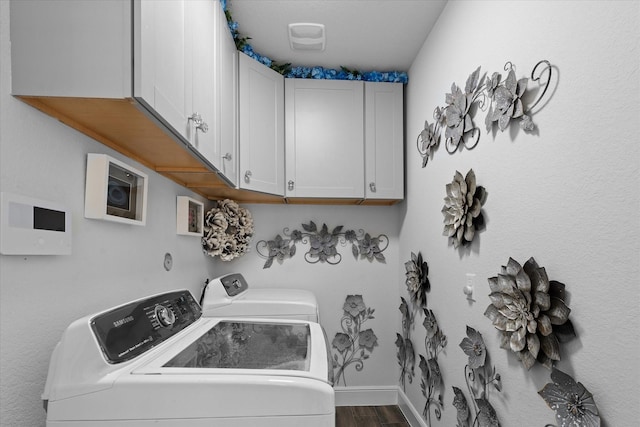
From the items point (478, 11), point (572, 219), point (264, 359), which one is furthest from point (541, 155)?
point (264, 359)

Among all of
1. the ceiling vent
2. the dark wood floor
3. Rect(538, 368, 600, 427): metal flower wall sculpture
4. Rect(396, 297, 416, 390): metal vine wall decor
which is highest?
the ceiling vent

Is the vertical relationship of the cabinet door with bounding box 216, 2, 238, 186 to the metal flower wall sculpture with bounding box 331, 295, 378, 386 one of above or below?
above

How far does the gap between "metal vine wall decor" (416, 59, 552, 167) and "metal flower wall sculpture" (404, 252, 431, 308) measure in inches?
24.8

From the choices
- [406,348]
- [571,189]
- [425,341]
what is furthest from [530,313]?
[406,348]

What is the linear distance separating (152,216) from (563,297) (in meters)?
1.57

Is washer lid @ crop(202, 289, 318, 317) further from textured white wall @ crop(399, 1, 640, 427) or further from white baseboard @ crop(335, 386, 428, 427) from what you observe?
white baseboard @ crop(335, 386, 428, 427)

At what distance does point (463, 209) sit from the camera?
1582mm

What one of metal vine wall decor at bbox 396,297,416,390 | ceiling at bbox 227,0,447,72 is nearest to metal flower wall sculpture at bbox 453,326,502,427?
metal vine wall decor at bbox 396,297,416,390

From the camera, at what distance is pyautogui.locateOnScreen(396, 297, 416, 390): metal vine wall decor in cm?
245

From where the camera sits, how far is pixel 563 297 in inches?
39.6

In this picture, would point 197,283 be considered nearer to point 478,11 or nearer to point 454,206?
point 454,206

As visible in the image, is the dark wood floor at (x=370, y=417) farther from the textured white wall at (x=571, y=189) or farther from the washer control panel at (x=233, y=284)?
the washer control panel at (x=233, y=284)

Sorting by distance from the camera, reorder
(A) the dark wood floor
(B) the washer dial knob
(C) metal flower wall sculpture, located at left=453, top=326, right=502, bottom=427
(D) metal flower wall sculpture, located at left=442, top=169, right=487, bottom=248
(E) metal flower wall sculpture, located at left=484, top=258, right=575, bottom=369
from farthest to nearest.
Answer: (A) the dark wood floor → (D) metal flower wall sculpture, located at left=442, top=169, right=487, bottom=248 → (C) metal flower wall sculpture, located at left=453, top=326, right=502, bottom=427 → (B) the washer dial knob → (E) metal flower wall sculpture, located at left=484, top=258, right=575, bottom=369

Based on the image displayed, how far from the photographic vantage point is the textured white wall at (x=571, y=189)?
822 millimetres
